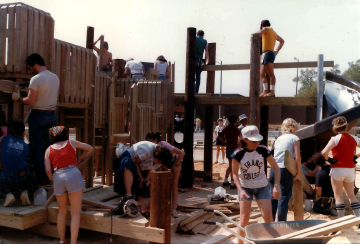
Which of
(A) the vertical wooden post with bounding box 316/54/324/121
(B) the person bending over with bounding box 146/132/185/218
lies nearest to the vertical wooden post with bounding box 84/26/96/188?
(B) the person bending over with bounding box 146/132/185/218

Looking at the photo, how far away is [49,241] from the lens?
5.70m

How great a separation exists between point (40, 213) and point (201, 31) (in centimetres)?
727

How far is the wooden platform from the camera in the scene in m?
5.27

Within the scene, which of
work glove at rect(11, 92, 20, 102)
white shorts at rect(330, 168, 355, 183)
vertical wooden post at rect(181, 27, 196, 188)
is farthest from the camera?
vertical wooden post at rect(181, 27, 196, 188)

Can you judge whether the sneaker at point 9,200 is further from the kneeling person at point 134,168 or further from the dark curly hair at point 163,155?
the dark curly hair at point 163,155

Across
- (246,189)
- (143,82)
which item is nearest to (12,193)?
(246,189)

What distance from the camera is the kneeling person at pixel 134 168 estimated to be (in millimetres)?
5879

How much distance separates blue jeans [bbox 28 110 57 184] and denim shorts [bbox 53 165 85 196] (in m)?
1.30

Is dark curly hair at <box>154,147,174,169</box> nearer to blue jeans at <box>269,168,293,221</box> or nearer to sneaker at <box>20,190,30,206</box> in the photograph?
blue jeans at <box>269,168,293,221</box>

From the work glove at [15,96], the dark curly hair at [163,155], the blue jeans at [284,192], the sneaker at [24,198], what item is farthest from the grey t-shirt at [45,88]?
the blue jeans at [284,192]

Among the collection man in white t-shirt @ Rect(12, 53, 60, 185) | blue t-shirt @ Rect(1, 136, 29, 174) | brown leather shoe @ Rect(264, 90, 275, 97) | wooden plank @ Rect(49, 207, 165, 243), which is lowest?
wooden plank @ Rect(49, 207, 165, 243)

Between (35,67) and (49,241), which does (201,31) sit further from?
(49,241)

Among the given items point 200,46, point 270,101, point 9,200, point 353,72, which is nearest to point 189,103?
point 200,46

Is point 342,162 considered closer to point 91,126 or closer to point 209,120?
point 91,126
